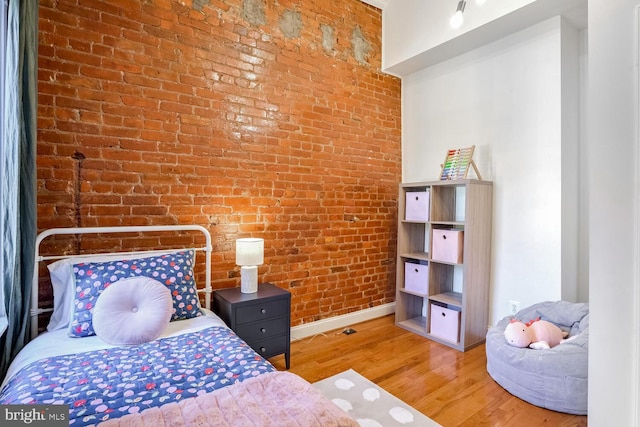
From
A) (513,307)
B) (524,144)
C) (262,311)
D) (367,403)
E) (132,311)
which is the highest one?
(524,144)

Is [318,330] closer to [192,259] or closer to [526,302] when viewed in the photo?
[192,259]

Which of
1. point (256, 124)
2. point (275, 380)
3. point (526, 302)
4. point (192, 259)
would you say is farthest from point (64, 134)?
point (526, 302)

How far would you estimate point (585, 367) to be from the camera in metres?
1.96

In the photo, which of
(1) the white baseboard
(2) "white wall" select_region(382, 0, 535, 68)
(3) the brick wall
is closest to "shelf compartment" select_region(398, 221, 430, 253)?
(3) the brick wall

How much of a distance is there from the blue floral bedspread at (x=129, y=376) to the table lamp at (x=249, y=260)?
752 millimetres

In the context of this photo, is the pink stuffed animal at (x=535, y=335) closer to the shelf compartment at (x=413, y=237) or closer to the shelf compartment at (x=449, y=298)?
the shelf compartment at (x=449, y=298)

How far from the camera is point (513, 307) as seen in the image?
2.97 metres

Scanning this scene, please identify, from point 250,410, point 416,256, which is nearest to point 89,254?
point 250,410

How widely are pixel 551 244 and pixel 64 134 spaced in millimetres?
3626

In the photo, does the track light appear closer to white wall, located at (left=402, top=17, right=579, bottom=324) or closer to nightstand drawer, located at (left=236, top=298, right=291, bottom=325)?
white wall, located at (left=402, top=17, right=579, bottom=324)

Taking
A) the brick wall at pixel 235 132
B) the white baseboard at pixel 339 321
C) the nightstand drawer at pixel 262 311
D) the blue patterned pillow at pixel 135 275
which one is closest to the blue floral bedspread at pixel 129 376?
the blue patterned pillow at pixel 135 275

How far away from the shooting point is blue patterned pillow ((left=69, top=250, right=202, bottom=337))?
1.87 meters

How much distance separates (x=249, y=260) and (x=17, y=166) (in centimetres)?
141

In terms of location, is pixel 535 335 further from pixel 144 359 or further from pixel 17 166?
pixel 17 166
